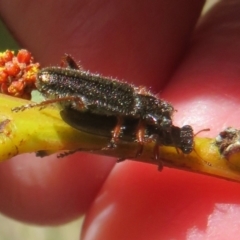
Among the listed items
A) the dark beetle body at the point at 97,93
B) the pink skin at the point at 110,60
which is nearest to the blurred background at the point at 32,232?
the pink skin at the point at 110,60

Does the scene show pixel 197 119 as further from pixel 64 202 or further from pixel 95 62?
pixel 64 202

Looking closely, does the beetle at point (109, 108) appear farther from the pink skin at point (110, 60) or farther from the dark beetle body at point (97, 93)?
the pink skin at point (110, 60)

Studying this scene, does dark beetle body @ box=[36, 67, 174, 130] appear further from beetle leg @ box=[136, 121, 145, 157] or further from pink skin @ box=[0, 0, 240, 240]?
pink skin @ box=[0, 0, 240, 240]

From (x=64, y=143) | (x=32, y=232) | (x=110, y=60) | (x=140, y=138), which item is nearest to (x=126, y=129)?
(x=140, y=138)

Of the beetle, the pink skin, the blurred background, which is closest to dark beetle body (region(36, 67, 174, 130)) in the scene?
the beetle

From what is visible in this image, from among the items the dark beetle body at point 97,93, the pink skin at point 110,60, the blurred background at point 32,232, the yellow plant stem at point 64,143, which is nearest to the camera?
the yellow plant stem at point 64,143

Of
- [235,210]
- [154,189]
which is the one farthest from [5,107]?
[235,210]
